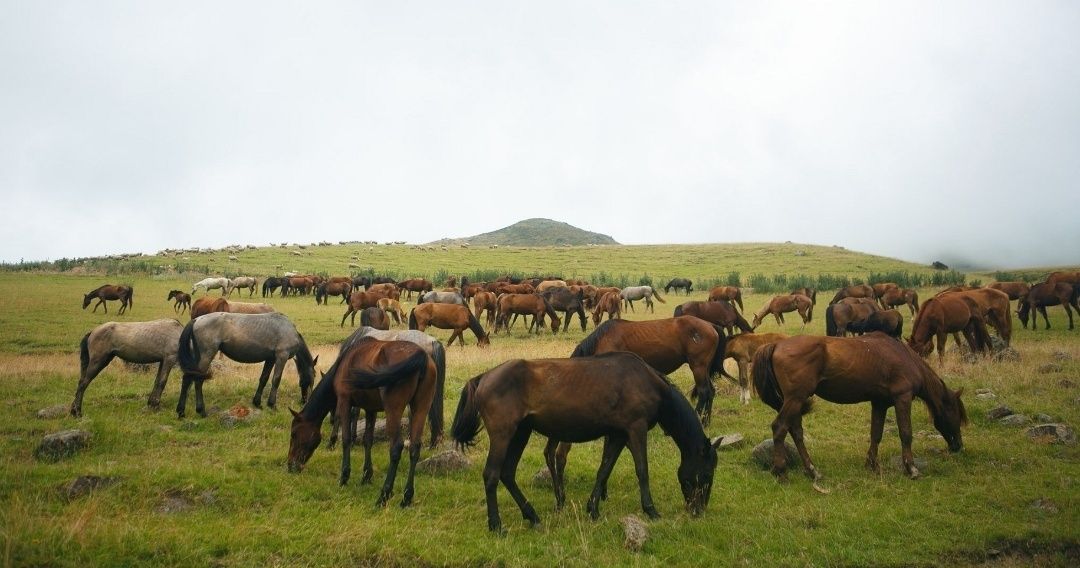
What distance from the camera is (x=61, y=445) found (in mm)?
8289

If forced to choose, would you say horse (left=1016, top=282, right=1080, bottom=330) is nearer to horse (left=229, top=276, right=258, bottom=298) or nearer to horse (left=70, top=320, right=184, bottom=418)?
horse (left=70, top=320, right=184, bottom=418)

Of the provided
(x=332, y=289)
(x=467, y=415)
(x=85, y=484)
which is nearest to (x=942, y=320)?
(x=467, y=415)

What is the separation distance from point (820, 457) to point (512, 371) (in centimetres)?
524

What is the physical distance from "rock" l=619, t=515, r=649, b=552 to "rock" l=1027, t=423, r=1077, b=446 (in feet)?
22.8

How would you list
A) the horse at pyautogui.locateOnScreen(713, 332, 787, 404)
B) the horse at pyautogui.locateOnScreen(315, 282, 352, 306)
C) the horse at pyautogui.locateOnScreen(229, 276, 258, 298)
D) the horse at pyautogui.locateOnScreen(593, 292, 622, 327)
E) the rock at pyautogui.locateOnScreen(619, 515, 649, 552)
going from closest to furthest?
1. the rock at pyautogui.locateOnScreen(619, 515, 649, 552)
2. the horse at pyautogui.locateOnScreen(713, 332, 787, 404)
3. the horse at pyautogui.locateOnScreen(593, 292, 622, 327)
4. the horse at pyautogui.locateOnScreen(315, 282, 352, 306)
5. the horse at pyautogui.locateOnScreen(229, 276, 258, 298)

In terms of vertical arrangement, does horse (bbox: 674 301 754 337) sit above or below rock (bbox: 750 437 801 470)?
above

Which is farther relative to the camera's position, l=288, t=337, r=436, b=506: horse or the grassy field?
l=288, t=337, r=436, b=506: horse

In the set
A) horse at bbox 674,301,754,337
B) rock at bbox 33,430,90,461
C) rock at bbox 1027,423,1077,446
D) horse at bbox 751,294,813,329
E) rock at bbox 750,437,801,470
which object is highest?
horse at bbox 674,301,754,337

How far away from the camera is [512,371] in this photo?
21.4 feet

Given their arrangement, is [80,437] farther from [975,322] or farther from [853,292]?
[853,292]

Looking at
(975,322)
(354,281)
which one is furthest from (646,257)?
Result: (975,322)

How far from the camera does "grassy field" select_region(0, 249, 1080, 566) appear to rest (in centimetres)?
564

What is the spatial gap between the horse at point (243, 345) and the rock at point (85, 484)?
4.22 metres

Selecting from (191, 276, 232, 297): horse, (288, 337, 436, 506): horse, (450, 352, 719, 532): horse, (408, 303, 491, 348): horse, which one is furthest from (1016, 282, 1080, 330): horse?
(191, 276, 232, 297): horse
